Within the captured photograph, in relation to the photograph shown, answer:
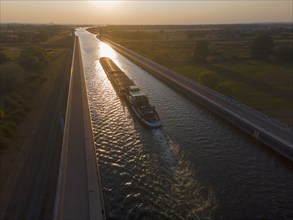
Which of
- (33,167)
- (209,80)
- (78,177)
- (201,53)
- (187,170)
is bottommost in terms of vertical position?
(33,167)

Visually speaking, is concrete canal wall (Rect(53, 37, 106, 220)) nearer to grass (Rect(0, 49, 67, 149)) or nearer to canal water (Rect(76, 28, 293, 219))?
canal water (Rect(76, 28, 293, 219))

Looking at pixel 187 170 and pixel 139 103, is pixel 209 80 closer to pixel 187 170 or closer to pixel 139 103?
pixel 139 103

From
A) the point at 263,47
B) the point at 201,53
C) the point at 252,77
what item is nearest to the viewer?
the point at 252,77

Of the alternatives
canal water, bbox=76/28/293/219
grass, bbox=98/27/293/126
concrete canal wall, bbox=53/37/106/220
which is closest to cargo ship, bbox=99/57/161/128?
canal water, bbox=76/28/293/219

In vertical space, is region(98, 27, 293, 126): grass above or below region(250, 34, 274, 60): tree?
below

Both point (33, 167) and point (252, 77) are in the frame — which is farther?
point (252, 77)

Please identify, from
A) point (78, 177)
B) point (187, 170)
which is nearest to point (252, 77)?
point (187, 170)
